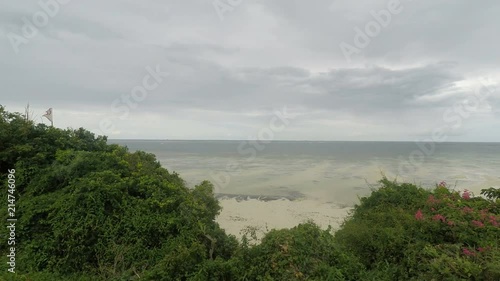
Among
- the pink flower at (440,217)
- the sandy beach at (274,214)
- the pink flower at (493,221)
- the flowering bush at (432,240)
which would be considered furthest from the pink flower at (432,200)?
the sandy beach at (274,214)

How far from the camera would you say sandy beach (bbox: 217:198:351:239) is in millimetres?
12530

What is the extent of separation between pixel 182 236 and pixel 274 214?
28.1 ft

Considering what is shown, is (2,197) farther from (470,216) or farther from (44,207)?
(470,216)

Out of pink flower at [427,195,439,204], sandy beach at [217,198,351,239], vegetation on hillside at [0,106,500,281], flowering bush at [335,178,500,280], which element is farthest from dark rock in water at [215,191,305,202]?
pink flower at [427,195,439,204]

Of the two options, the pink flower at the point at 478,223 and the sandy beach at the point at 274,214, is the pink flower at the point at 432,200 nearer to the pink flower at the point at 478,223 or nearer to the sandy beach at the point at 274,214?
the pink flower at the point at 478,223

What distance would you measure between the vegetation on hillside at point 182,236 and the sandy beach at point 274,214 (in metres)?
4.62

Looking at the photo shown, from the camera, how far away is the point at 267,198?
18984 millimetres

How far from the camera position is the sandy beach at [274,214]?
1253 centimetres

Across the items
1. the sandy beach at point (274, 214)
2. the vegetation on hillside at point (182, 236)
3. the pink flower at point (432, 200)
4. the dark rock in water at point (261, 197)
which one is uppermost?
the pink flower at point (432, 200)

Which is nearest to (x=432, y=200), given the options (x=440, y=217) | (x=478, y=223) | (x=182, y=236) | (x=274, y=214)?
(x=440, y=217)

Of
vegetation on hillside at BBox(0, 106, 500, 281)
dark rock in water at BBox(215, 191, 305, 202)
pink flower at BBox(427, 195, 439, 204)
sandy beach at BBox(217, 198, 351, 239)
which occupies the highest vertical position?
pink flower at BBox(427, 195, 439, 204)

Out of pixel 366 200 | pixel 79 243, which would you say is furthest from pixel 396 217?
pixel 79 243

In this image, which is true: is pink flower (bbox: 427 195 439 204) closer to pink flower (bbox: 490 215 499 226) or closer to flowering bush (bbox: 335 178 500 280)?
flowering bush (bbox: 335 178 500 280)

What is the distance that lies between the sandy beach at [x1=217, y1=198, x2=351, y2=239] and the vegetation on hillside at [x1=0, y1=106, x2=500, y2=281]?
4.62 m
